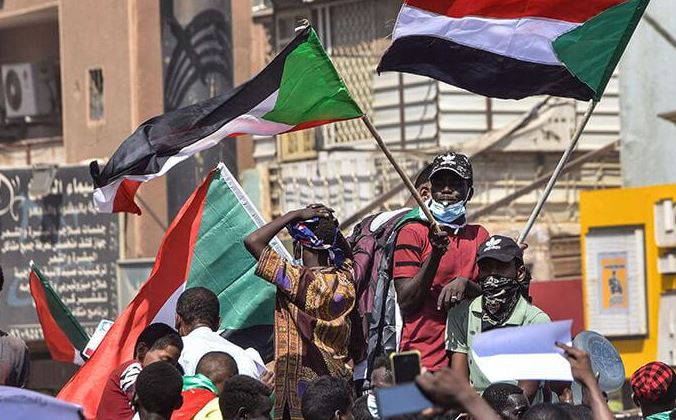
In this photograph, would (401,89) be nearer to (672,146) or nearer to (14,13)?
(672,146)

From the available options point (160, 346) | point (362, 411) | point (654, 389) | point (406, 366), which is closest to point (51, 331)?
point (160, 346)

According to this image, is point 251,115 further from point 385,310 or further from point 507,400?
point 507,400

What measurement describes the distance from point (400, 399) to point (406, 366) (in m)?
0.16

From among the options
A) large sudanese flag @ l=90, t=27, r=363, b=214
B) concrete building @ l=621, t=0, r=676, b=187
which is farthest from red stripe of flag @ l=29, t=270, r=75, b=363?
concrete building @ l=621, t=0, r=676, b=187

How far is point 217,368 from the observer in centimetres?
756

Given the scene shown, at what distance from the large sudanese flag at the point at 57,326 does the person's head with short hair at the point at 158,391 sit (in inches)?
153

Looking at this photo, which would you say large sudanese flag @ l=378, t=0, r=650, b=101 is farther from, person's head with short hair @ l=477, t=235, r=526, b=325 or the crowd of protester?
person's head with short hair @ l=477, t=235, r=526, b=325

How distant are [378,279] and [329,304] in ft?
1.16

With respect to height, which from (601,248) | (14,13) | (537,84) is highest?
(14,13)

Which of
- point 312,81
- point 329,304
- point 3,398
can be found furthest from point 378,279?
point 3,398

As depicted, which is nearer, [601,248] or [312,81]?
[312,81]

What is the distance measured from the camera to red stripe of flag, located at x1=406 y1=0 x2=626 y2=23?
27.8 ft

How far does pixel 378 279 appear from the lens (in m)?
8.00

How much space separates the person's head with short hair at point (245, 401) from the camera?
6.50 meters
